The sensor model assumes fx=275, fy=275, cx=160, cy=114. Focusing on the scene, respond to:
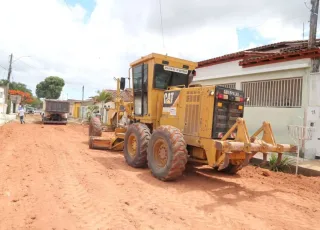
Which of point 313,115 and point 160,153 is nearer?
point 160,153

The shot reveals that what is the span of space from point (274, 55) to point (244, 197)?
7003 millimetres

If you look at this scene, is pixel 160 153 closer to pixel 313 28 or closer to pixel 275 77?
pixel 275 77

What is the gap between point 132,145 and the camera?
304 inches

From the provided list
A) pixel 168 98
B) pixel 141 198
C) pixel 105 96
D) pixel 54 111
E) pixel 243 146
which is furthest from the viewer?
pixel 105 96

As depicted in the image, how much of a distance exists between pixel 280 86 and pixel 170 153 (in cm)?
663

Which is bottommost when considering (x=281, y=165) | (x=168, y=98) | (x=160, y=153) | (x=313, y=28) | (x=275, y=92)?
(x=281, y=165)

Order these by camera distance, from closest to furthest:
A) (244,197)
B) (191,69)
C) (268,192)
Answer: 1. (244,197)
2. (268,192)
3. (191,69)

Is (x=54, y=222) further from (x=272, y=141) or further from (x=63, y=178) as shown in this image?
(x=272, y=141)

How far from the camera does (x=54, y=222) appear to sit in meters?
3.67

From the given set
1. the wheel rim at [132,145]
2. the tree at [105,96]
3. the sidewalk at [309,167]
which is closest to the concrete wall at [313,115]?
the sidewalk at [309,167]

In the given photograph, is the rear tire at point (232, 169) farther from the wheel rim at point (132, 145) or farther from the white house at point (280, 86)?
the white house at point (280, 86)

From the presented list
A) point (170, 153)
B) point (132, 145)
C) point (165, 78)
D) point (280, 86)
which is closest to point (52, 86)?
point (280, 86)

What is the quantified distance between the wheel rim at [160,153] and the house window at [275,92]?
595 cm

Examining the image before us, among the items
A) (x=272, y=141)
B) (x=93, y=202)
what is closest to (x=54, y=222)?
(x=93, y=202)
